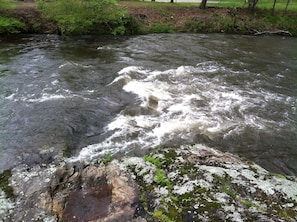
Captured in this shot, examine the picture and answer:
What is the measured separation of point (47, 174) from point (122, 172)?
6.59 feet

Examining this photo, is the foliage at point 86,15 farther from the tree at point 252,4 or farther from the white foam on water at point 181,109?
the tree at point 252,4

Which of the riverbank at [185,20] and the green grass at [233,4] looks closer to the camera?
the riverbank at [185,20]

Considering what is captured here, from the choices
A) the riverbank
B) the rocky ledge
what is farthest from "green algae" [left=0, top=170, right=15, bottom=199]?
the riverbank

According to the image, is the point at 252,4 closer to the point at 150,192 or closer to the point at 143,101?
the point at 143,101

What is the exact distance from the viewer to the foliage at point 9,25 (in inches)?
996

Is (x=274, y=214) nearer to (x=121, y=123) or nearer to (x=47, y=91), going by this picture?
(x=121, y=123)

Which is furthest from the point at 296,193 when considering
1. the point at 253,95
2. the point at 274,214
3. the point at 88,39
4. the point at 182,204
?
the point at 88,39

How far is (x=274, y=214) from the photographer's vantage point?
17.8 feet

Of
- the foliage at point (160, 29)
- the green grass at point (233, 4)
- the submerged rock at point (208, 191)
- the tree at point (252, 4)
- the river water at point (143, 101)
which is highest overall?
the submerged rock at point (208, 191)

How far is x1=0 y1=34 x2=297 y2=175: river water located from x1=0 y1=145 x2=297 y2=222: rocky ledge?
1837 mm

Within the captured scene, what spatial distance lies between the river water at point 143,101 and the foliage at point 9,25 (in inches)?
116

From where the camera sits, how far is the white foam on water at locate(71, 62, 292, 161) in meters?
10.7

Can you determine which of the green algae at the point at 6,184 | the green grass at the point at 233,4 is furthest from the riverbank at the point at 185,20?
the green algae at the point at 6,184

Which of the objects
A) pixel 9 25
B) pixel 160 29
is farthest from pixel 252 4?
pixel 9 25
